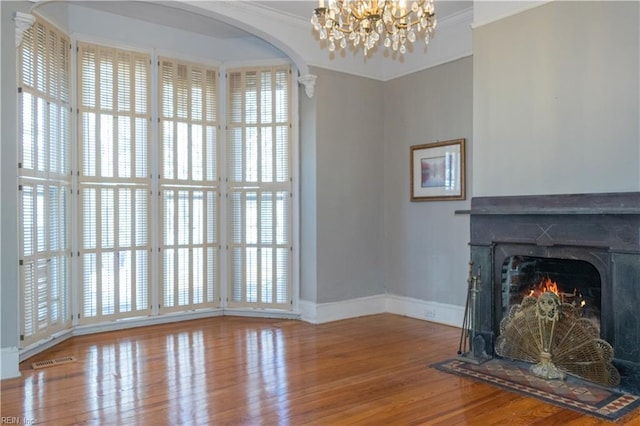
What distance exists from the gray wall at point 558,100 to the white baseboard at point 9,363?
3.84 m

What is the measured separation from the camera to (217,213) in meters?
5.77

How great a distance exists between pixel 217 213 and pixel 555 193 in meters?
3.61

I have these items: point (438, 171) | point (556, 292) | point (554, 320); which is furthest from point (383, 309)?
point (554, 320)

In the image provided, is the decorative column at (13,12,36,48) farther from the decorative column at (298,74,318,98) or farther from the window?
the decorative column at (298,74,318,98)

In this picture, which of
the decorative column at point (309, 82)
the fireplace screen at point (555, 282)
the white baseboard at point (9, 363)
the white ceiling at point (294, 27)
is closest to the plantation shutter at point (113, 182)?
the white ceiling at point (294, 27)

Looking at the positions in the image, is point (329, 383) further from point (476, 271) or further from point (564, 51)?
point (564, 51)

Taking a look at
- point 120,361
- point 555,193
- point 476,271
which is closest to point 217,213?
point 120,361

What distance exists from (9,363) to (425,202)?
4.12 metres

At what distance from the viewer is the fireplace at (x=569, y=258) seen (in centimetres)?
322

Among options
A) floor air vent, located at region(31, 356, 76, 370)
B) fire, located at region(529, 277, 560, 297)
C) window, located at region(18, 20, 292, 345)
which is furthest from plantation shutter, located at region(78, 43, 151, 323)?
fire, located at region(529, 277, 560, 297)

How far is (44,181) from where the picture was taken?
4344mm

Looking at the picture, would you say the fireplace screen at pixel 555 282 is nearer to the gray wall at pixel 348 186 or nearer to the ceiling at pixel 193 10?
the gray wall at pixel 348 186

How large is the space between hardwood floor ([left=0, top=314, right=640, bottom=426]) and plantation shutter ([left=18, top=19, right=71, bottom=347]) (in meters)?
0.44

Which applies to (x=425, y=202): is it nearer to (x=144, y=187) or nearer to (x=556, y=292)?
(x=556, y=292)
